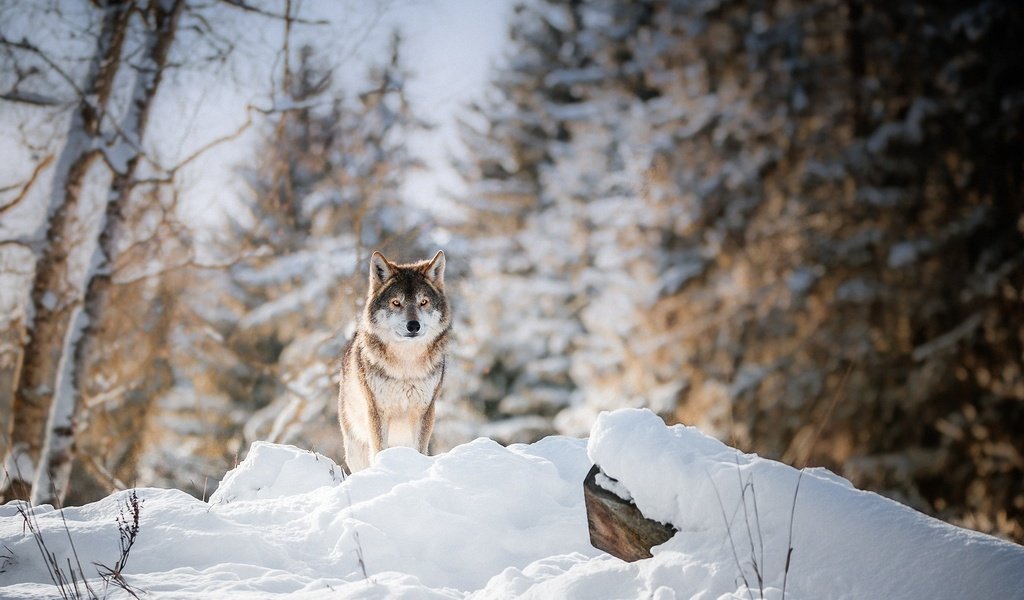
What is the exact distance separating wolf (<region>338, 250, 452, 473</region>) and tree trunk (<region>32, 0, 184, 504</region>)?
5.08 metres

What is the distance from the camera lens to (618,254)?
19078 millimetres

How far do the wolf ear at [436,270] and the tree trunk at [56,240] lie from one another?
19.7ft

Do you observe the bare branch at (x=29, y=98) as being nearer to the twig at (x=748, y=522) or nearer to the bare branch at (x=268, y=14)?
the bare branch at (x=268, y=14)

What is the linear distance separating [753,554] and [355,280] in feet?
26.4

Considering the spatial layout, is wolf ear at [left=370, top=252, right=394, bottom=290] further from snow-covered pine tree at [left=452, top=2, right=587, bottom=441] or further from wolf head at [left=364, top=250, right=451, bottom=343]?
snow-covered pine tree at [left=452, top=2, right=587, bottom=441]

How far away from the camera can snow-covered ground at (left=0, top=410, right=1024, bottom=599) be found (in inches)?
102

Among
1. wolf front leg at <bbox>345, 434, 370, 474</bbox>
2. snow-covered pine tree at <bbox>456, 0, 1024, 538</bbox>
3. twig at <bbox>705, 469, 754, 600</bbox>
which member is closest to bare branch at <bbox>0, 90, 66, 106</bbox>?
wolf front leg at <bbox>345, 434, 370, 474</bbox>

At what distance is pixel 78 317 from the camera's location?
887 centimetres

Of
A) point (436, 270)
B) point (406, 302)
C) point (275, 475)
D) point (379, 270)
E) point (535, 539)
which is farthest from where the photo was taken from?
point (436, 270)

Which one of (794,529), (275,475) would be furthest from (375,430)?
(794,529)

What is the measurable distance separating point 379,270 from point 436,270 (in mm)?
567

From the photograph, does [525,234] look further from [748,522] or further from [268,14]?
[748,522]

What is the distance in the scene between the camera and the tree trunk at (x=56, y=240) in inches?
354

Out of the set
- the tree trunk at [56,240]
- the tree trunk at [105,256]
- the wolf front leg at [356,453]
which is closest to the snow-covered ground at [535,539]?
the wolf front leg at [356,453]
